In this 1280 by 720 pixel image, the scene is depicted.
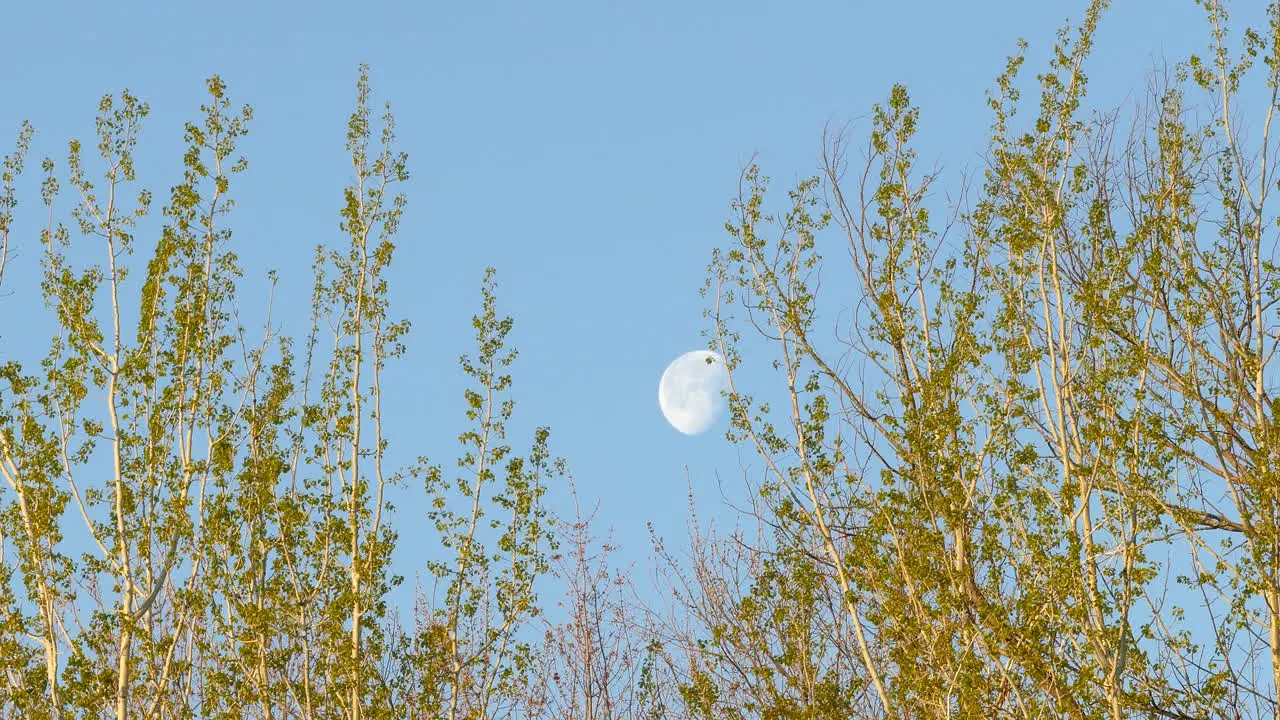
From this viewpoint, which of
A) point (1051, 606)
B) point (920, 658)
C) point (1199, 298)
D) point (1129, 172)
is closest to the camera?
point (1051, 606)

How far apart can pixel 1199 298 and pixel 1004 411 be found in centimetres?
239

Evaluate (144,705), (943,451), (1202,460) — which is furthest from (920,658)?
(144,705)

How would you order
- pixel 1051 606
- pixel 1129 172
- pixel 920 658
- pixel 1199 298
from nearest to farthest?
pixel 1051 606
pixel 920 658
pixel 1199 298
pixel 1129 172

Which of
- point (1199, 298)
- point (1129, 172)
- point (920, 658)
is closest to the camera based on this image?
point (920, 658)

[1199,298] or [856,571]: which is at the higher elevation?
[1199,298]

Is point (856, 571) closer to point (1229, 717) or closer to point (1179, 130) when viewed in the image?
point (1229, 717)

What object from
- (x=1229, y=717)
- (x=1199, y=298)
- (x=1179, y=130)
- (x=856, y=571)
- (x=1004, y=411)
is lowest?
(x=1229, y=717)

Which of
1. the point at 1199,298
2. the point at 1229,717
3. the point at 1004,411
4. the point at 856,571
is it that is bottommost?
the point at 1229,717

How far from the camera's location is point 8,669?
9898mm

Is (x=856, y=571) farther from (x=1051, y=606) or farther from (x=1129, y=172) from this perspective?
(x=1129, y=172)

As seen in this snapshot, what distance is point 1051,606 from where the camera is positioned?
9117mm

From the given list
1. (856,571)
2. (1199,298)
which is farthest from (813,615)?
(1199,298)

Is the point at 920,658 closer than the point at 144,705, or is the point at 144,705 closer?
the point at 920,658

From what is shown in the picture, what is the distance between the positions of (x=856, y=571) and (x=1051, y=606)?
1.39m
